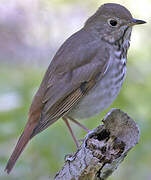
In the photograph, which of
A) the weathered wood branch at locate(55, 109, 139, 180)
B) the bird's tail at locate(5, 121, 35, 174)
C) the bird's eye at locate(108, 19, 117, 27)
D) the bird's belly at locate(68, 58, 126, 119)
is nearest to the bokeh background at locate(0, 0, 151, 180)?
the bird's belly at locate(68, 58, 126, 119)

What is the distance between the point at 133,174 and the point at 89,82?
3.43 ft

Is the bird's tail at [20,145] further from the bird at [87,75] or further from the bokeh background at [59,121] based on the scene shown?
the bokeh background at [59,121]

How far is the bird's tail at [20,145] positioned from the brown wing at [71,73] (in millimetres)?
141

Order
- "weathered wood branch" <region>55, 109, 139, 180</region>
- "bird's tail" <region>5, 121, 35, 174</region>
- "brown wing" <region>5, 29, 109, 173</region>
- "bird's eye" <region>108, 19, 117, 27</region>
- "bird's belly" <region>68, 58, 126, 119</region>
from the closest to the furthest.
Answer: "weathered wood branch" <region>55, 109, 139, 180</region> < "bird's tail" <region>5, 121, 35, 174</region> < "brown wing" <region>5, 29, 109, 173</region> < "bird's belly" <region>68, 58, 126, 119</region> < "bird's eye" <region>108, 19, 117, 27</region>

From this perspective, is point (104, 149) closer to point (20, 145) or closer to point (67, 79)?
point (20, 145)

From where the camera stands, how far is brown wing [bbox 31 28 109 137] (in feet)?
13.6

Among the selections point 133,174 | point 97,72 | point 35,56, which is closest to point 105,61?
point 97,72

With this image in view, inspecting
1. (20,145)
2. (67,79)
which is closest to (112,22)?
(67,79)

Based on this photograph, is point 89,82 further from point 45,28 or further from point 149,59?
point 45,28

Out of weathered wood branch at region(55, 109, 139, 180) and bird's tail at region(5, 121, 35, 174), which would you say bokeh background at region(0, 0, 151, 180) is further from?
weathered wood branch at region(55, 109, 139, 180)

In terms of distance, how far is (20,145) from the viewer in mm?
3863

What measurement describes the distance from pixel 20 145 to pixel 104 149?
0.97 meters

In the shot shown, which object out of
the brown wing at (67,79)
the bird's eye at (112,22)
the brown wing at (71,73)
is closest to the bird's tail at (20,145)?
the brown wing at (67,79)

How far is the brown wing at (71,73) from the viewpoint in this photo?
13.6 feet
